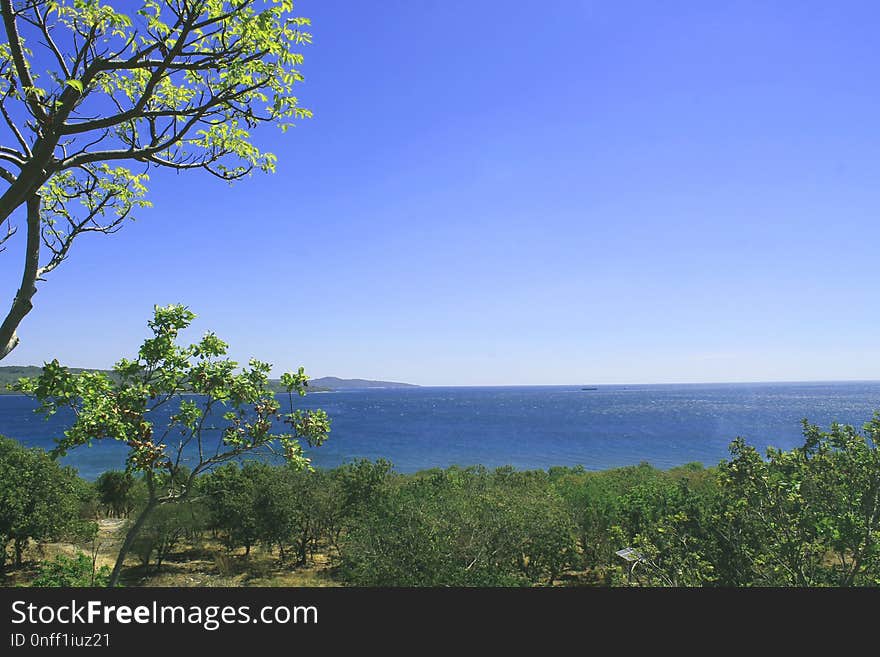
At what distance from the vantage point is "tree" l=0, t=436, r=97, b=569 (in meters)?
21.8

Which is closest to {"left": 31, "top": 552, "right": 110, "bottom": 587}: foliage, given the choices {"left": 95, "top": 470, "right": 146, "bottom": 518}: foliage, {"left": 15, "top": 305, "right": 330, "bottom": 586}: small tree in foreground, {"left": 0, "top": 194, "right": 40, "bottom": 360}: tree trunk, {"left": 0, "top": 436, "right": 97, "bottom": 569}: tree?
{"left": 15, "top": 305, "right": 330, "bottom": 586}: small tree in foreground

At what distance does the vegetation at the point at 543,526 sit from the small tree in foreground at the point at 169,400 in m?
0.57

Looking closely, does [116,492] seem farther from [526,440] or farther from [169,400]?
[526,440]

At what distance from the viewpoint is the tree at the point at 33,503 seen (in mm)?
21828

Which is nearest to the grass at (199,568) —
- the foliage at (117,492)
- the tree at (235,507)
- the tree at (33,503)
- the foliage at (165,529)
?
the foliage at (165,529)

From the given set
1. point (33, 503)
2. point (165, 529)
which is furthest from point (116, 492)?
point (33, 503)

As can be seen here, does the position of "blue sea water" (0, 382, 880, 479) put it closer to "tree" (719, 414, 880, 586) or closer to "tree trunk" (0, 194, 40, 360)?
"tree" (719, 414, 880, 586)

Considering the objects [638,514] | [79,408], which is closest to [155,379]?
[79,408]

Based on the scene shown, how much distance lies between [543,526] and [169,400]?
16039mm

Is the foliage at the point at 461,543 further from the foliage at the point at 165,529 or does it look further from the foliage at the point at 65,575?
the foliage at the point at 165,529

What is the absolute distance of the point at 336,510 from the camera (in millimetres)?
28859

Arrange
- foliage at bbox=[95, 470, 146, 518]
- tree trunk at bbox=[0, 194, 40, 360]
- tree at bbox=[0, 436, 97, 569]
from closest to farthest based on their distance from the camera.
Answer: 1. tree trunk at bbox=[0, 194, 40, 360]
2. tree at bbox=[0, 436, 97, 569]
3. foliage at bbox=[95, 470, 146, 518]

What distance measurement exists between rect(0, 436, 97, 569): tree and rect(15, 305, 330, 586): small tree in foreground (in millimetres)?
18757

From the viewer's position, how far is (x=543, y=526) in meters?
19.7
